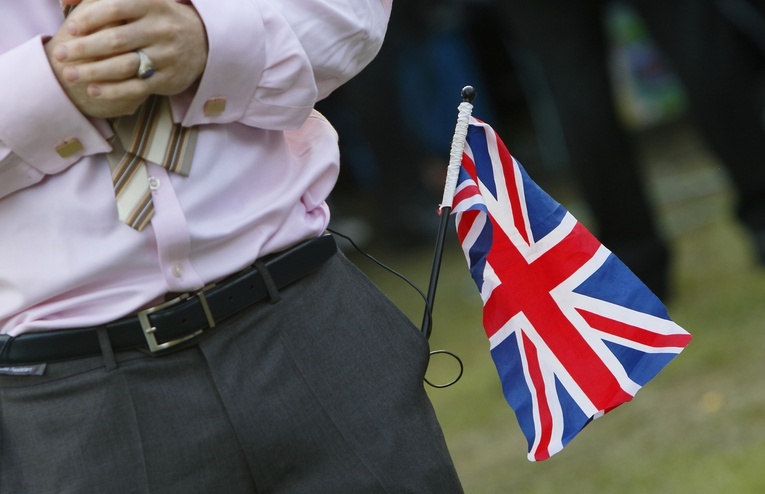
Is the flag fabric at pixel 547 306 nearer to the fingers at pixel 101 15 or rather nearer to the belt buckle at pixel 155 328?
the belt buckle at pixel 155 328

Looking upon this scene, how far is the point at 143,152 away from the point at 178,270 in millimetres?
154

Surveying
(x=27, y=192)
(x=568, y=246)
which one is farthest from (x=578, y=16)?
(x=27, y=192)

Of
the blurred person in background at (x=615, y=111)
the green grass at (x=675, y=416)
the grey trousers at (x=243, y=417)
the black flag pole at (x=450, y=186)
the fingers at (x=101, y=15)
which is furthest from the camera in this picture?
the blurred person in background at (x=615, y=111)

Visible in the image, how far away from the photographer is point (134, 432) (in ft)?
4.75

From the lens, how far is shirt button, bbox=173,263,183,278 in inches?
57.0

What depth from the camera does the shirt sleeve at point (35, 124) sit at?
1.37m

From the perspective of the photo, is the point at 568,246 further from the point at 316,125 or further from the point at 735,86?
the point at 735,86

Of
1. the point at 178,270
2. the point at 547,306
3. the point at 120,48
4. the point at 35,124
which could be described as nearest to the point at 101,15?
the point at 120,48

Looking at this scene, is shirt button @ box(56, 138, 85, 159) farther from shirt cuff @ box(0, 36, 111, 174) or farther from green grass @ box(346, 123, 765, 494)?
green grass @ box(346, 123, 765, 494)

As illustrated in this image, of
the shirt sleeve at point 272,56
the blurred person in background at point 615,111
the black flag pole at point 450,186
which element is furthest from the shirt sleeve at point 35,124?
the blurred person in background at point 615,111

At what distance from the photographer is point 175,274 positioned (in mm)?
1447

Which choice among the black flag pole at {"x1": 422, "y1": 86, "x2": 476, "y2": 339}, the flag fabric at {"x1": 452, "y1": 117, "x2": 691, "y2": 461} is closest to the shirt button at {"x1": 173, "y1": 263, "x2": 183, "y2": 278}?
the black flag pole at {"x1": 422, "y1": 86, "x2": 476, "y2": 339}

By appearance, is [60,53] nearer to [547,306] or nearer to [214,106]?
[214,106]

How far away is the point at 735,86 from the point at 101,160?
292 cm
